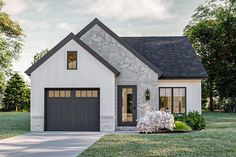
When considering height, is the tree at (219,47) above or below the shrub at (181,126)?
above

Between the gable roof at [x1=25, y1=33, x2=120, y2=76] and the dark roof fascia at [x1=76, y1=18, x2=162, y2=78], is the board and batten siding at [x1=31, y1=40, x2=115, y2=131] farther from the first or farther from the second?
the dark roof fascia at [x1=76, y1=18, x2=162, y2=78]

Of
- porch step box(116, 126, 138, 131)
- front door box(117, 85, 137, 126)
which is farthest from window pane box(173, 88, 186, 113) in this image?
porch step box(116, 126, 138, 131)

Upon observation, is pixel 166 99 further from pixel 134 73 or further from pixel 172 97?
pixel 134 73

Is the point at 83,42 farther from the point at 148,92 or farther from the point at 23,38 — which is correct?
the point at 23,38

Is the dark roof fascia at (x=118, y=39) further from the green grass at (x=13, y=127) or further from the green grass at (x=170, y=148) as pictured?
the green grass at (x=170, y=148)

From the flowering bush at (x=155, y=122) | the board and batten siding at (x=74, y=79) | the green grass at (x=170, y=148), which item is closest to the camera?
the green grass at (x=170, y=148)

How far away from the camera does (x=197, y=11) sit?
52.8m

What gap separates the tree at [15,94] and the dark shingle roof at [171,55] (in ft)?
94.2

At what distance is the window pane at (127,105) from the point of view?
2205 cm

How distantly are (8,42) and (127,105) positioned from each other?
28222mm

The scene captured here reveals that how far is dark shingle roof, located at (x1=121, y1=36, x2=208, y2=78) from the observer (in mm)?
23031

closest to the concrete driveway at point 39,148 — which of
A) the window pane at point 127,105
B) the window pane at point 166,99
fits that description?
the window pane at point 127,105

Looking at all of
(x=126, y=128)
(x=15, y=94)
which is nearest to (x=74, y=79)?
(x=126, y=128)

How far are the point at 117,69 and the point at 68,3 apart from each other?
5.00m
